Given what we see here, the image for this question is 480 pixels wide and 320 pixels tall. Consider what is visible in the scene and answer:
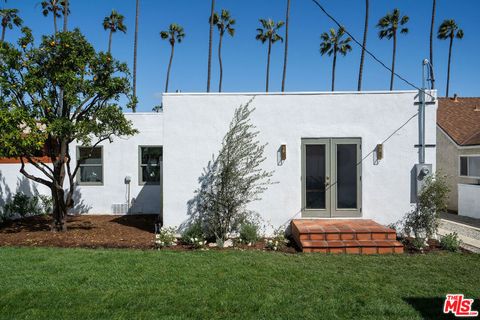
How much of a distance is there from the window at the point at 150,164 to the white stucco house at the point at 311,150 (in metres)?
4.28

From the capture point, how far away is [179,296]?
448 cm

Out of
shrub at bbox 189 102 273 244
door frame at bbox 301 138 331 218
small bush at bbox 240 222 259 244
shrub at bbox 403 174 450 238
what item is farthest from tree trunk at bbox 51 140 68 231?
shrub at bbox 403 174 450 238

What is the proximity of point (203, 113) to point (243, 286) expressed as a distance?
473 cm

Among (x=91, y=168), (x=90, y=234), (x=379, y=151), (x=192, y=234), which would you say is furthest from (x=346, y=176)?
(x=91, y=168)

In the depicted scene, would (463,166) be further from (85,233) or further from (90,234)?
(85,233)

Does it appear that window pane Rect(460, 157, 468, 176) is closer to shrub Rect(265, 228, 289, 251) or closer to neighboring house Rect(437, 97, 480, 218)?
neighboring house Rect(437, 97, 480, 218)

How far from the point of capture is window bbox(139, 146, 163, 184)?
12.4 m

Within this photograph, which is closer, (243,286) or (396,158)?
(243,286)

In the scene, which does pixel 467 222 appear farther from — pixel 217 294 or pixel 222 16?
pixel 222 16

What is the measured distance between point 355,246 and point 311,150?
262 centimetres

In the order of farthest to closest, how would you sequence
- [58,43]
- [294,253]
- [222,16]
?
[222,16] → [58,43] → [294,253]

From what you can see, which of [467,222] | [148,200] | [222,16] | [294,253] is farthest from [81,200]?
[222,16]

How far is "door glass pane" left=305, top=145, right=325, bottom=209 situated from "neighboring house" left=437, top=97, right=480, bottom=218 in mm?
7392

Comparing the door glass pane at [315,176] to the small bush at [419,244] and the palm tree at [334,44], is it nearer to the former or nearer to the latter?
the small bush at [419,244]
